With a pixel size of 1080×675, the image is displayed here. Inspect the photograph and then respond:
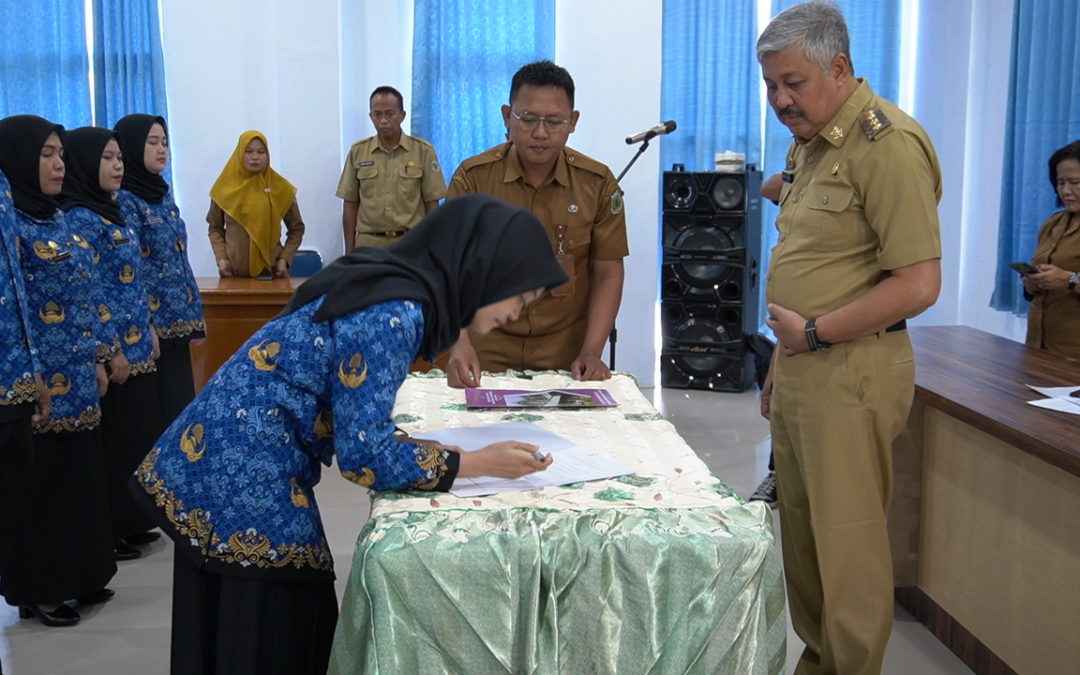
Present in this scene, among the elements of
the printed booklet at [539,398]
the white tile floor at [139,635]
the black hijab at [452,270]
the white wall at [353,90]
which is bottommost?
the white tile floor at [139,635]

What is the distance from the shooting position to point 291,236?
19.4ft

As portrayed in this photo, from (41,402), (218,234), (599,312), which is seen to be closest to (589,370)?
(599,312)

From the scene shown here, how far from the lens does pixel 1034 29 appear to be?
5629 mm

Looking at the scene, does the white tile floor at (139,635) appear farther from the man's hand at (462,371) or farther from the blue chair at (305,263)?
the blue chair at (305,263)

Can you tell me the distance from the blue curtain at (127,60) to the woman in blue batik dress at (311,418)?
5.21m

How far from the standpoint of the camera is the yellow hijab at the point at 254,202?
5758 mm

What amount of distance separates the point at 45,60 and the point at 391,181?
2389 millimetres

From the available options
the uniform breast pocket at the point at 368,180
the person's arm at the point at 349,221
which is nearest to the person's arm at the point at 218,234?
the person's arm at the point at 349,221

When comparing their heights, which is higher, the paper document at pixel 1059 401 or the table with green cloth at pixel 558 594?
the paper document at pixel 1059 401

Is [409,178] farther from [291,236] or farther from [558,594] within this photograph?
[558,594]

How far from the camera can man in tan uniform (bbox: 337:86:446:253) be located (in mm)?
5957

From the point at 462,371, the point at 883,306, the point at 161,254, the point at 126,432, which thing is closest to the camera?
the point at 883,306

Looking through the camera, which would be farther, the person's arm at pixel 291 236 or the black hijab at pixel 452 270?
the person's arm at pixel 291 236

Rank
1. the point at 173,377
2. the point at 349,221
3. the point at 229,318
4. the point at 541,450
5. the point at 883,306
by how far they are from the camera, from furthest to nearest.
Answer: the point at 349,221
the point at 229,318
the point at 173,377
the point at 883,306
the point at 541,450
